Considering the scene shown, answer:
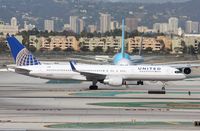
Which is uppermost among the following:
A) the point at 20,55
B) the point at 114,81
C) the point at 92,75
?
the point at 20,55

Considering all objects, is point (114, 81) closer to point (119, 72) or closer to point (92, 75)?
point (119, 72)

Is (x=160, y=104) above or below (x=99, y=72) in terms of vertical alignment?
below

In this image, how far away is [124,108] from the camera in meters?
53.1

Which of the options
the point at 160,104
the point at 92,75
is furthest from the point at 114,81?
the point at 160,104

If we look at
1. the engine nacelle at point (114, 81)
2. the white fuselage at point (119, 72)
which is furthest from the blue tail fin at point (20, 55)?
the engine nacelle at point (114, 81)

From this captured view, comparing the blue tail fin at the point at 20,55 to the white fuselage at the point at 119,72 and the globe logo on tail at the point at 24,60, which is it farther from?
the white fuselage at the point at 119,72

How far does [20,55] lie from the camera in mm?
76688

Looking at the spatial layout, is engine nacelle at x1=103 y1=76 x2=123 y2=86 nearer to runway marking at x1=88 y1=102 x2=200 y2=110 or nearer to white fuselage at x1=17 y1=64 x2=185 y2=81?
white fuselage at x1=17 y1=64 x2=185 y2=81

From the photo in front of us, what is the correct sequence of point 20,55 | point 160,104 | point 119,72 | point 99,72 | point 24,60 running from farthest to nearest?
point 20,55 → point 24,60 → point 99,72 → point 119,72 → point 160,104

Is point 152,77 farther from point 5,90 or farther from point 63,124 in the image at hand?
point 63,124

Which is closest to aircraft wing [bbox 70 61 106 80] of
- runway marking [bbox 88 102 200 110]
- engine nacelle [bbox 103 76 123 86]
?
engine nacelle [bbox 103 76 123 86]

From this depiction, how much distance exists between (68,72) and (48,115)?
1121 inches

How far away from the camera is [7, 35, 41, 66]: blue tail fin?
7644 centimetres

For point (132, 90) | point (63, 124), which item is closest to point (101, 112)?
point (63, 124)
